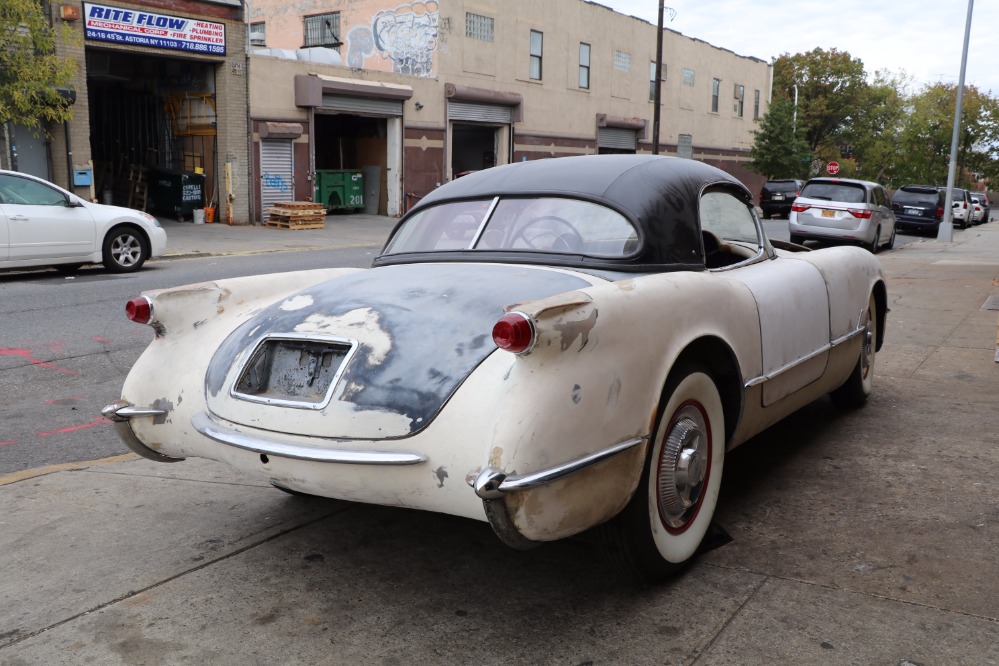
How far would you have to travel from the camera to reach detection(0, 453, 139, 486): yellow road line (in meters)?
4.68

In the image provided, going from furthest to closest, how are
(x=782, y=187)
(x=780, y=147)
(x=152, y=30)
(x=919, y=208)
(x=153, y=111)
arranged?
1. (x=780, y=147)
2. (x=782, y=187)
3. (x=919, y=208)
4. (x=153, y=111)
5. (x=152, y=30)

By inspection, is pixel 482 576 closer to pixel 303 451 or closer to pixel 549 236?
pixel 303 451

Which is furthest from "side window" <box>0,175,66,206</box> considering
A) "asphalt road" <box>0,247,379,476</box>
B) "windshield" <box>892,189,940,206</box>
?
"windshield" <box>892,189,940,206</box>

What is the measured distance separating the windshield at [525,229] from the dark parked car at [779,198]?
3264 centimetres

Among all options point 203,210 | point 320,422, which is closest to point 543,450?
point 320,422

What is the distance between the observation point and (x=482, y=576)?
353cm

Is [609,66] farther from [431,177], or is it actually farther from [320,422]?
[320,422]

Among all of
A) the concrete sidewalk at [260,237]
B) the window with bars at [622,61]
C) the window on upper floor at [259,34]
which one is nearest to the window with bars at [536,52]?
the window with bars at [622,61]

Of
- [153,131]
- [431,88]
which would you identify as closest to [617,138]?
[431,88]

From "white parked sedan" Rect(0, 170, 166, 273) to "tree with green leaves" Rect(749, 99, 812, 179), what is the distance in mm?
38295

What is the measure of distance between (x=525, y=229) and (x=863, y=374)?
9.04 ft

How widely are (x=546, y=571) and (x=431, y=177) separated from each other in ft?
91.9

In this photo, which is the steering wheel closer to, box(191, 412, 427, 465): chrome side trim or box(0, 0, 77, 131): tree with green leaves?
box(191, 412, 427, 465): chrome side trim

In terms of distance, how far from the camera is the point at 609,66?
38.3 metres
